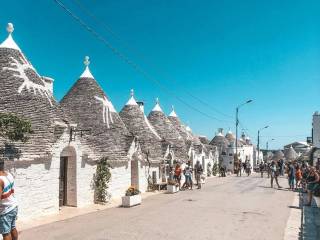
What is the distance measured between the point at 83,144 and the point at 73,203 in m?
2.30

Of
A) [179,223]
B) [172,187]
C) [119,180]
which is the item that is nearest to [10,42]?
[119,180]

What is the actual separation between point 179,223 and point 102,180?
5651mm

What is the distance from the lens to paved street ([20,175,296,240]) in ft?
32.7

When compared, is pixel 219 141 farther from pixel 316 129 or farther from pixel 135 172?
pixel 135 172

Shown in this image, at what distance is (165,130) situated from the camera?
29984 millimetres

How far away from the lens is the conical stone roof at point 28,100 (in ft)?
41.5

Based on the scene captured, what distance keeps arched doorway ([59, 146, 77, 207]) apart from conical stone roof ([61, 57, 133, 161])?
86.0 inches

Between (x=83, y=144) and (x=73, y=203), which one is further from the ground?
(x=83, y=144)

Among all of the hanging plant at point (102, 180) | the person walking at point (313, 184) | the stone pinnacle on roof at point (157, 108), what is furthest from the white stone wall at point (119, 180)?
the stone pinnacle on roof at point (157, 108)

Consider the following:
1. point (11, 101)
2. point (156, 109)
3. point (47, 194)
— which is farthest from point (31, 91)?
point (156, 109)

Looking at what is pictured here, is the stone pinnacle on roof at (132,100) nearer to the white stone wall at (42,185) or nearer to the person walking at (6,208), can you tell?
the white stone wall at (42,185)

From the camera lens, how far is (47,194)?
12930 millimetres

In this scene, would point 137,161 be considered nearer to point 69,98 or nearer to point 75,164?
point 69,98

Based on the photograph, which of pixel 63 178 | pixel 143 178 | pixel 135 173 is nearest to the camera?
pixel 63 178
